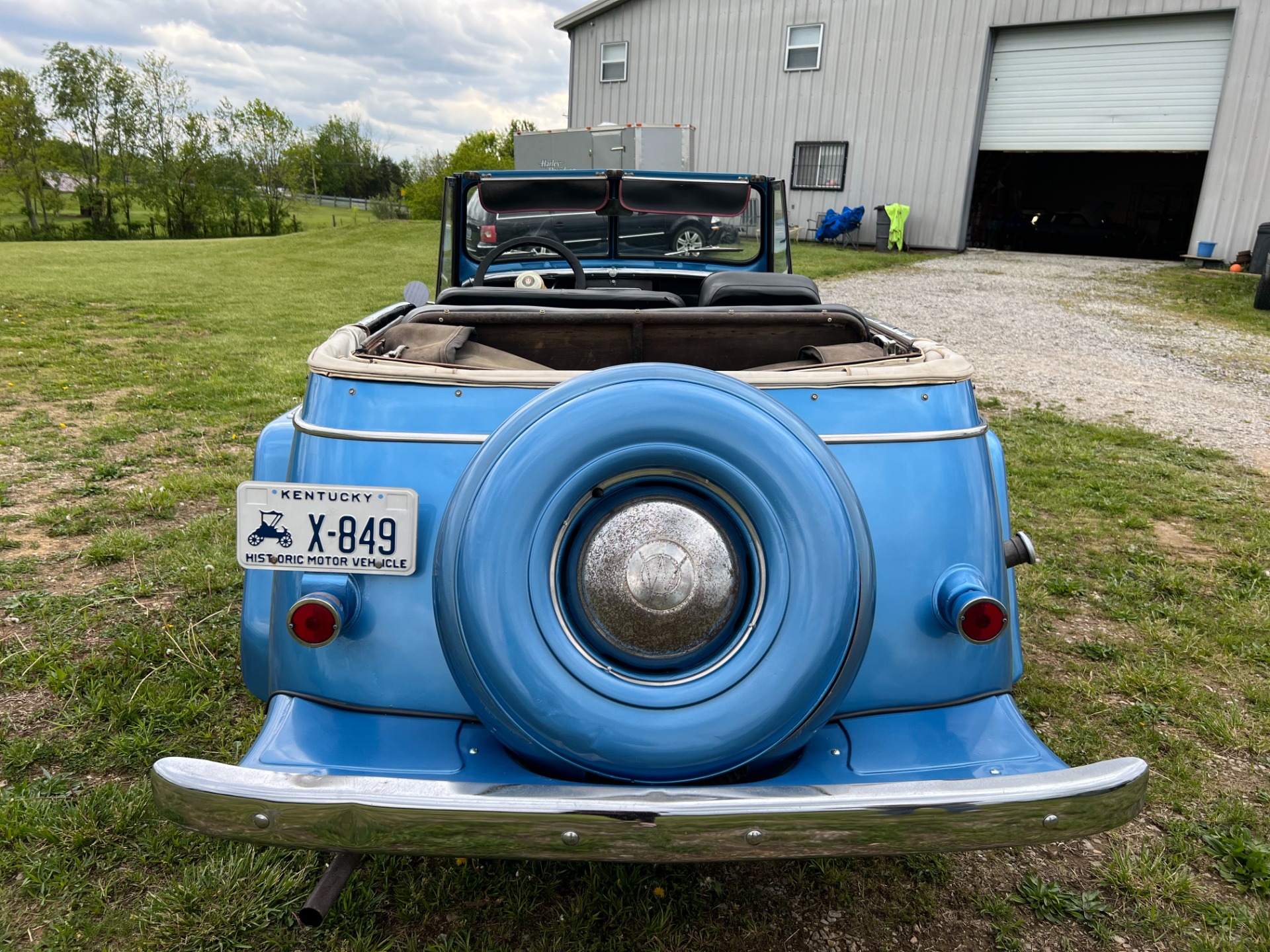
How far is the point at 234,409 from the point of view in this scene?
20.9 feet

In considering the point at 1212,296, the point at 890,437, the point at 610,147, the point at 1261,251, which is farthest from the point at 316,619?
the point at 1261,251

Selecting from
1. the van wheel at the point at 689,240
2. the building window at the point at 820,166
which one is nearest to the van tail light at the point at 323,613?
the van wheel at the point at 689,240

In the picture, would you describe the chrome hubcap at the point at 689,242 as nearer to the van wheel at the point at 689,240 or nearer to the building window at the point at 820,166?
the van wheel at the point at 689,240

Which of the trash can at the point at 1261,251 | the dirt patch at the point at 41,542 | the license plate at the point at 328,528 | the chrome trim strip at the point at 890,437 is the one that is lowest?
the dirt patch at the point at 41,542

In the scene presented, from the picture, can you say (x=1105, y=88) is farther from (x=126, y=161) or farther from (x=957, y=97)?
(x=126, y=161)

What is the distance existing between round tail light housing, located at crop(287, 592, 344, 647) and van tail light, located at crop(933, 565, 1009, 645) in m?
1.35

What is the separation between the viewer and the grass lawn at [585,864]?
2.00 metres

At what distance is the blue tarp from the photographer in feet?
58.2

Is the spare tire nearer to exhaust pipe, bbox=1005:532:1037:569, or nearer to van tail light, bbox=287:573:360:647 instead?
van tail light, bbox=287:573:360:647

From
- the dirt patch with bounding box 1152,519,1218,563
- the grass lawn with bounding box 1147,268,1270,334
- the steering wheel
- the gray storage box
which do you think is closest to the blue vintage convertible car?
the steering wheel

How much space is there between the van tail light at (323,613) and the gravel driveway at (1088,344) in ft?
20.2

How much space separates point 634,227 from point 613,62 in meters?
17.3

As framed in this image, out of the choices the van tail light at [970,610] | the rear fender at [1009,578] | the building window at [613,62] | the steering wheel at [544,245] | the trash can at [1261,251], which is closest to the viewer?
the van tail light at [970,610]

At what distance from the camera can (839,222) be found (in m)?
18.0
